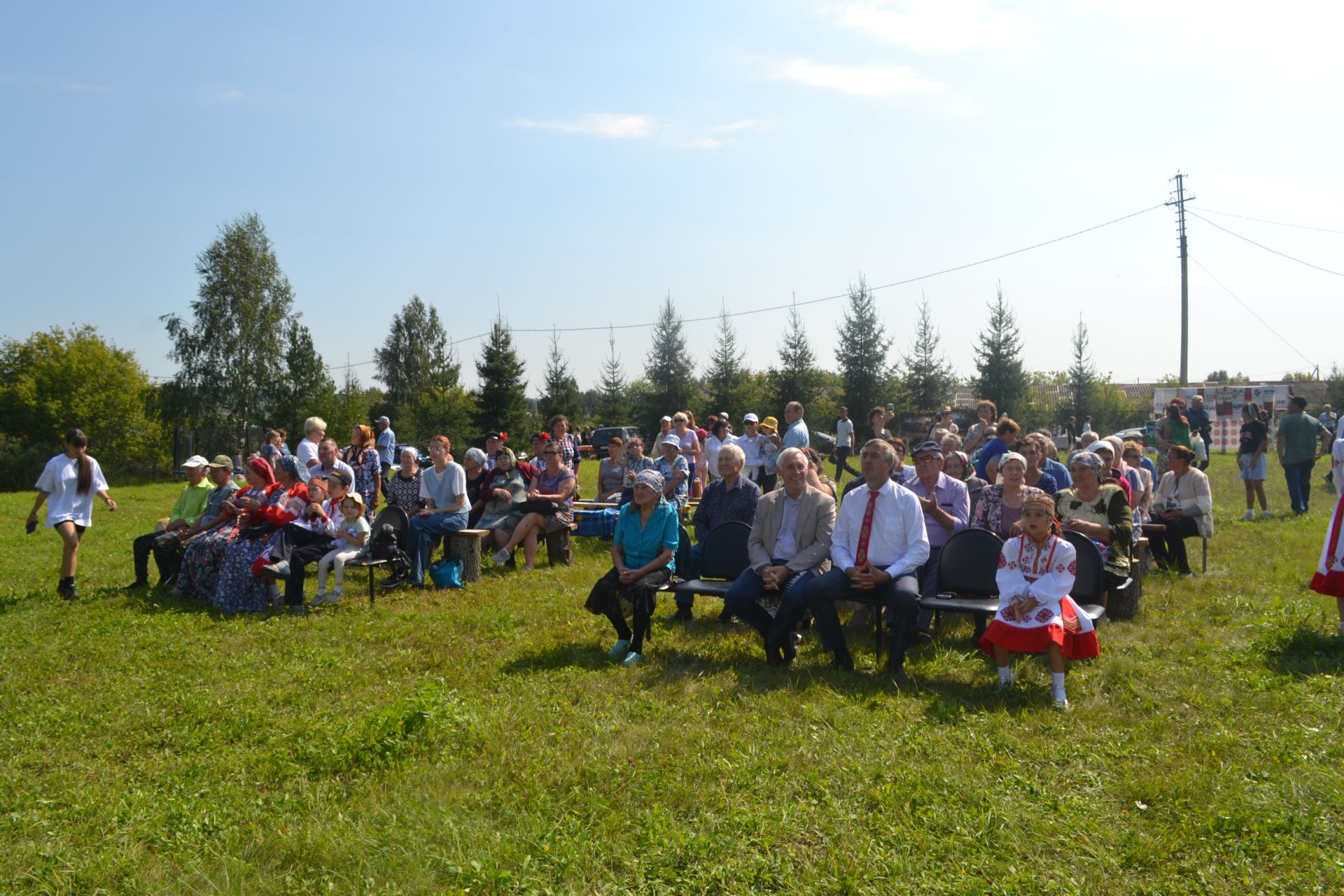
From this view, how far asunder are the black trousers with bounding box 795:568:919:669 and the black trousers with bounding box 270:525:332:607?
4.76 meters

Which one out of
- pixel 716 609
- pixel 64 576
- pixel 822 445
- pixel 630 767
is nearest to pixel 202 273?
pixel 822 445

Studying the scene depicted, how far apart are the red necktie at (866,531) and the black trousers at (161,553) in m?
7.17

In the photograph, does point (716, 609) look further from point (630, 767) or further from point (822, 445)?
point (822, 445)

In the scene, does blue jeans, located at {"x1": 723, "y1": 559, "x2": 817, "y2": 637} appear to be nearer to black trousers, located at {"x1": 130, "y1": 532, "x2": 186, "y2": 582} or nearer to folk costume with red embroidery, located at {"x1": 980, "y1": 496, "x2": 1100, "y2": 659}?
folk costume with red embroidery, located at {"x1": 980, "y1": 496, "x2": 1100, "y2": 659}

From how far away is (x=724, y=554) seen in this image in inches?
276

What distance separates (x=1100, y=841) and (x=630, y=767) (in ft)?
6.75

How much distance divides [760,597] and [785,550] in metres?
0.44

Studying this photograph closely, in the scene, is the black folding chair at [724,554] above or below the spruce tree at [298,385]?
below

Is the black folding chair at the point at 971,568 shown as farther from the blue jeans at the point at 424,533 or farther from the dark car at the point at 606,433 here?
the dark car at the point at 606,433

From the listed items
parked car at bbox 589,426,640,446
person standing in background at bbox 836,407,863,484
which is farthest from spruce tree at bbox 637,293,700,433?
person standing in background at bbox 836,407,863,484

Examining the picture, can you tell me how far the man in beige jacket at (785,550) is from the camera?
6176 millimetres

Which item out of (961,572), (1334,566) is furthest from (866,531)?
(1334,566)

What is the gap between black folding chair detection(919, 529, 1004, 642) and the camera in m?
6.23

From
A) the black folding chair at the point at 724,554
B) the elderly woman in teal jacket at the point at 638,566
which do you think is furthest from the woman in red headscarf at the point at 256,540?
the black folding chair at the point at 724,554
